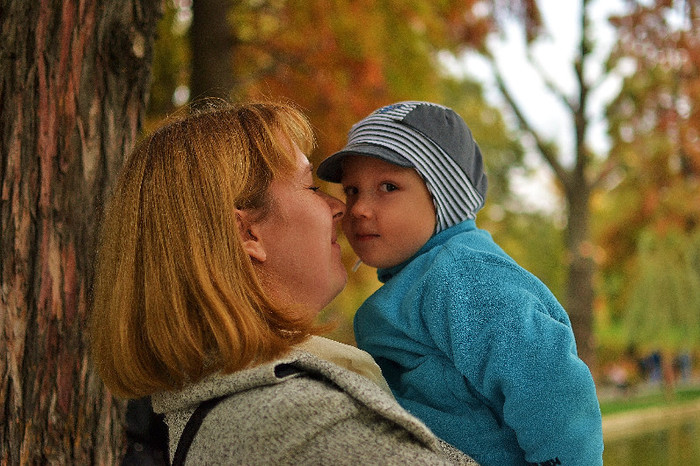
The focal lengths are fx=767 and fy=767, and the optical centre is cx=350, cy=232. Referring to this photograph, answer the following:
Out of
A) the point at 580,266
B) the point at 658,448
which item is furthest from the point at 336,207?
the point at 658,448

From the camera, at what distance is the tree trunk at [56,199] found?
1.88 m

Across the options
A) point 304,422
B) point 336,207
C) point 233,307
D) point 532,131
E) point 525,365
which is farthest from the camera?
point 532,131

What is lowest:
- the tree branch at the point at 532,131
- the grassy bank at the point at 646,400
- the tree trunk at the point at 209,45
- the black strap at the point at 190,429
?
the grassy bank at the point at 646,400

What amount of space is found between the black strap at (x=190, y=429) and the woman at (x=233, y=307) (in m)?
0.01

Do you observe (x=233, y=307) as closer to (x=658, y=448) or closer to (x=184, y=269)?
(x=184, y=269)

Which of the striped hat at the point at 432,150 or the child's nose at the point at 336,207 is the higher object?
the striped hat at the point at 432,150

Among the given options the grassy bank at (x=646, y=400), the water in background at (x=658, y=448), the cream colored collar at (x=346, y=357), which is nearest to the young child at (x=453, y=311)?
the cream colored collar at (x=346, y=357)

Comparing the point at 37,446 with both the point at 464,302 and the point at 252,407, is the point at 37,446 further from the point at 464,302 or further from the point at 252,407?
the point at 464,302

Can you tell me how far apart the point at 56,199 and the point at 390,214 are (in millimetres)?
853

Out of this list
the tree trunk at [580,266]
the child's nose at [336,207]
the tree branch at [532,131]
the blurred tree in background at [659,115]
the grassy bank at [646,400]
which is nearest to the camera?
the child's nose at [336,207]

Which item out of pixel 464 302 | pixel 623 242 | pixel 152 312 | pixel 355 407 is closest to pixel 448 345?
pixel 464 302

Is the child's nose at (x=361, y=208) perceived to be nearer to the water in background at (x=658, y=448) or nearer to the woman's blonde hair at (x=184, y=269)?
the woman's blonde hair at (x=184, y=269)

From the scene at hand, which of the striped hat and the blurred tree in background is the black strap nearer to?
the striped hat

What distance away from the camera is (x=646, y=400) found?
18938mm
